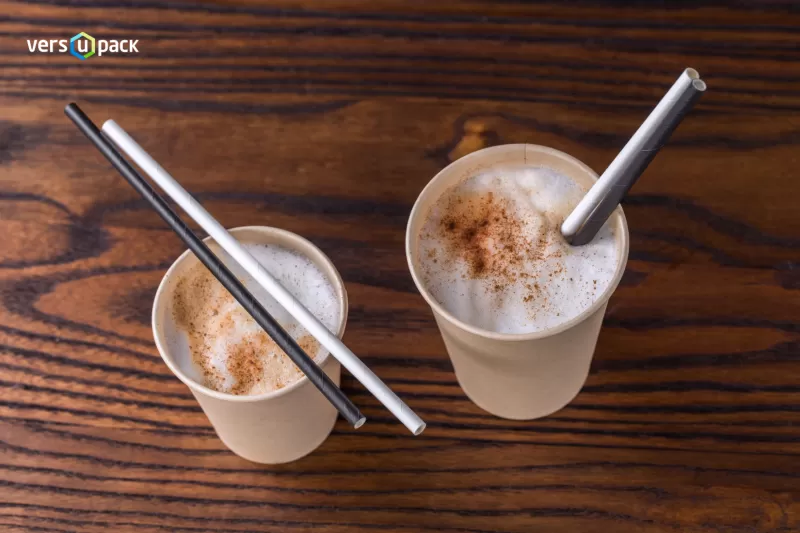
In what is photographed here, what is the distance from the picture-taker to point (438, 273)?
780 millimetres

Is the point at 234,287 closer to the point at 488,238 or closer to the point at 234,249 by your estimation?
the point at 234,249

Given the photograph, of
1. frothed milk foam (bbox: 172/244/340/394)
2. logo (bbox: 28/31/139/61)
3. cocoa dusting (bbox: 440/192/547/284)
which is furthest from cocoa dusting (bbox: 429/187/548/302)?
logo (bbox: 28/31/139/61)

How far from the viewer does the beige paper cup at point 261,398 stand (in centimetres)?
76

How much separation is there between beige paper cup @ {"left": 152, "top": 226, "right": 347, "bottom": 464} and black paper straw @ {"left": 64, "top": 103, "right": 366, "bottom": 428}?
0.11ft

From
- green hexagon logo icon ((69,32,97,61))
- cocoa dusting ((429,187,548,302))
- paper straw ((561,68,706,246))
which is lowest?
cocoa dusting ((429,187,548,302))

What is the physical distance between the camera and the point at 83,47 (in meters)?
1.08

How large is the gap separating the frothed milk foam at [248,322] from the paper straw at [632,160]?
19 cm

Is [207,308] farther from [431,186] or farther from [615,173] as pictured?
[615,173]

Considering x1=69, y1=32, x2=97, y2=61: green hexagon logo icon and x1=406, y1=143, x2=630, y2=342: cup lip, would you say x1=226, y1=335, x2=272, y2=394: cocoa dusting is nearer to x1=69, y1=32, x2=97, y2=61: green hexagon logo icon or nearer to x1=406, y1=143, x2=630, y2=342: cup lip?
x1=406, y1=143, x2=630, y2=342: cup lip

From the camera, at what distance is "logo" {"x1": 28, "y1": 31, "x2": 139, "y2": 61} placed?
3.52 feet

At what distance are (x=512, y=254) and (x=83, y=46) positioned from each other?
0.55m

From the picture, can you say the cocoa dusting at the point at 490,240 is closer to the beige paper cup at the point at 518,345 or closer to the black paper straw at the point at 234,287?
the beige paper cup at the point at 518,345

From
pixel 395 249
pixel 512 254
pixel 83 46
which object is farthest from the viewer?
pixel 83 46

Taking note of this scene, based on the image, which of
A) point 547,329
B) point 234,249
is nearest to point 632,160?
point 547,329
